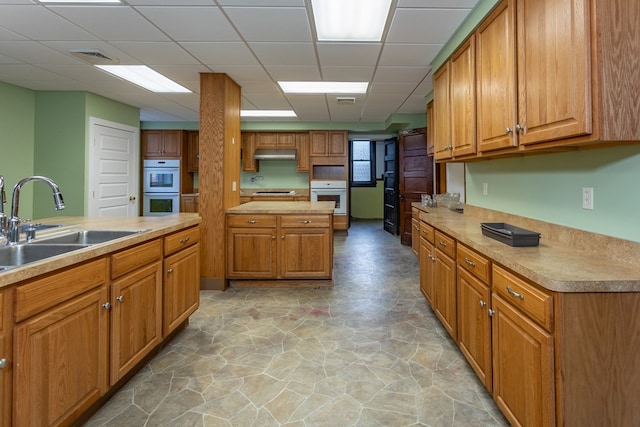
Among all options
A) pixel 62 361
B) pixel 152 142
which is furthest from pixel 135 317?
pixel 152 142

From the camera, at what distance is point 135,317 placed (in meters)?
1.97

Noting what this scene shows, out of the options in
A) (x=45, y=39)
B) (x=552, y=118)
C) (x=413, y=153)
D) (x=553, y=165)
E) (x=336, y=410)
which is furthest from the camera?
(x=413, y=153)

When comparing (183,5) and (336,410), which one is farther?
(183,5)

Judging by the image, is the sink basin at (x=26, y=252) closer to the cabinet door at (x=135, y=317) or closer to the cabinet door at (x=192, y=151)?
the cabinet door at (x=135, y=317)

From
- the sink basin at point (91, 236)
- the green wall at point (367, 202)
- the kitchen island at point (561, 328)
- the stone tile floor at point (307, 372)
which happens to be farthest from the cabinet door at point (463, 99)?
the green wall at point (367, 202)

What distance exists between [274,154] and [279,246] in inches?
149

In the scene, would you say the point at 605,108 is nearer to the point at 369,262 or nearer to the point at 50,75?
the point at 369,262

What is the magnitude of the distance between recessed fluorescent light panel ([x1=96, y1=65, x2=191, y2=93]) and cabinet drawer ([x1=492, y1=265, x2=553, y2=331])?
12.9 feet

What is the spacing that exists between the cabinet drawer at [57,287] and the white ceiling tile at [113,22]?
1920mm

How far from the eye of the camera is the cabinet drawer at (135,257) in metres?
1.79

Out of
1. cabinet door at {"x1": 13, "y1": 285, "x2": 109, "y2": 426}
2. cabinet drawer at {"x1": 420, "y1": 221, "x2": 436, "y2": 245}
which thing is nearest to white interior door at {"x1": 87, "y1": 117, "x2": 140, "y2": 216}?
cabinet door at {"x1": 13, "y1": 285, "x2": 109, "y2": 426}

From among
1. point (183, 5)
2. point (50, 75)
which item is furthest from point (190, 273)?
point (50, 75)

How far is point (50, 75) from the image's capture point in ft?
13.2

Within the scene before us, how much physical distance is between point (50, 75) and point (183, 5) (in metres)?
2.77
